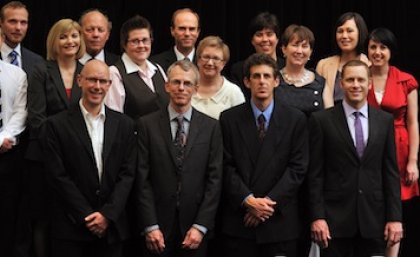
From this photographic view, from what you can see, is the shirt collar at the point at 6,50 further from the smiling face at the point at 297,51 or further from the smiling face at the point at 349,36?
the smiling face at the point at 349,36

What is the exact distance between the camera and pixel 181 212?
475 centimetres

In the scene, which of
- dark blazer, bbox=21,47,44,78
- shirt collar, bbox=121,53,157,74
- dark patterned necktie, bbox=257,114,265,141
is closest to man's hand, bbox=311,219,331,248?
dark patterned necktie, bbox=257,114,265,141

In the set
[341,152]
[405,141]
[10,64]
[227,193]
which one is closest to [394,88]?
[405,141]

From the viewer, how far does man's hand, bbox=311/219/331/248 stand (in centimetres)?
486

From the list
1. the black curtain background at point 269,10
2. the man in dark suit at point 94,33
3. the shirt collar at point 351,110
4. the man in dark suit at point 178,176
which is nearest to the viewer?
the man in dark suit at point 178,176

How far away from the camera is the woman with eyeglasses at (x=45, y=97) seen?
Answer: 514 cm

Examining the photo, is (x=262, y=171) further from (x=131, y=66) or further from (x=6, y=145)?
(x=6, y=145)

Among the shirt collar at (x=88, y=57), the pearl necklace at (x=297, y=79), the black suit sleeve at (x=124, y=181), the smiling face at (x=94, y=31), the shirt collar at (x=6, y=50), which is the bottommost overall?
the black suit sleeve at (x=124, y=181)

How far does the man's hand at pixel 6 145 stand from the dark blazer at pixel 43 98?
117 millimetres

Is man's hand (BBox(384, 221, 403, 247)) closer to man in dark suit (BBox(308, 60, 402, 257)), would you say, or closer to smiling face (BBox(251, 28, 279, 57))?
man in dark suit (BBox(308, 60, 402, 257))

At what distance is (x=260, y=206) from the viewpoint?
476 centimetres

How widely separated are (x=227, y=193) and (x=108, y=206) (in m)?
0.64

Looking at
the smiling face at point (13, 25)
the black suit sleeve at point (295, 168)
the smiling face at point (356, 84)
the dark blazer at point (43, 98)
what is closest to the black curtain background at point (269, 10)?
the smiling face at point (13, 25)

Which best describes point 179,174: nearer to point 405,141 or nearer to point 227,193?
point 227,193
